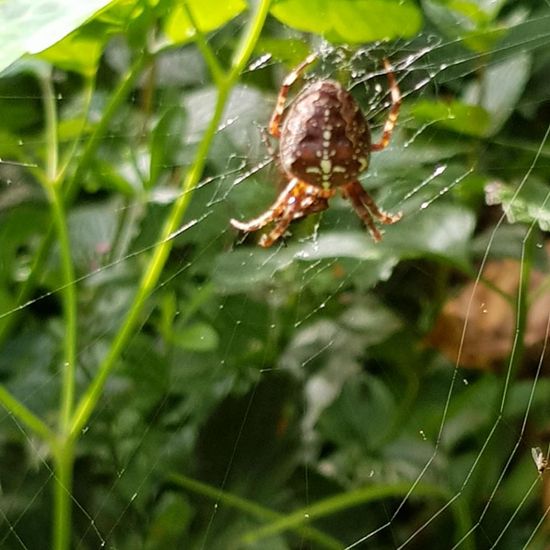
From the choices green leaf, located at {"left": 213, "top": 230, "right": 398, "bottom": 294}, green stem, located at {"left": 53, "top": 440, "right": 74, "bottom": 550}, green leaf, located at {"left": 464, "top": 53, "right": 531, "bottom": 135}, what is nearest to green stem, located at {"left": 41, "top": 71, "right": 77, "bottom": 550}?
green stem, located at {"left": 53, "top": 440, "right": 74, "bottom": 550}

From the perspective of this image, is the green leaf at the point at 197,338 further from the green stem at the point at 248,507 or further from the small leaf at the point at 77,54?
the small leaf at the point at 77,54

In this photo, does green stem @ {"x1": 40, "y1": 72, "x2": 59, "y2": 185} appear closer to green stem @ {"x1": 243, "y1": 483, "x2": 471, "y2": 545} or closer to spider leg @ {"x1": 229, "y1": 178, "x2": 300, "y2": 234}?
spider leg @ {"x1": 229, "y1": 178, "x2": 300, "y2": 234}

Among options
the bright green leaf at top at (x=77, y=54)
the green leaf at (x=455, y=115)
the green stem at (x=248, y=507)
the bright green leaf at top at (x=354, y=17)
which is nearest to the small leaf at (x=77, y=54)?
the bright green leaf at top at (x=77, y=54)

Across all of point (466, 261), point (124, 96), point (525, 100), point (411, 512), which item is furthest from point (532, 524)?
point (124, 96)

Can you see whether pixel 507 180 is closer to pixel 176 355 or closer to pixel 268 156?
pixel 268 156

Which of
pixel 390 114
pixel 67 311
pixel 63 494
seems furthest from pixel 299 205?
pixel 63 494

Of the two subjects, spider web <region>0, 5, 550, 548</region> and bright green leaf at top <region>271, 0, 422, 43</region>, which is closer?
bright green leaf at top <region>271, 0, 422, 43</region>

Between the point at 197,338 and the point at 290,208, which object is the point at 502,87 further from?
the point at 197,338
